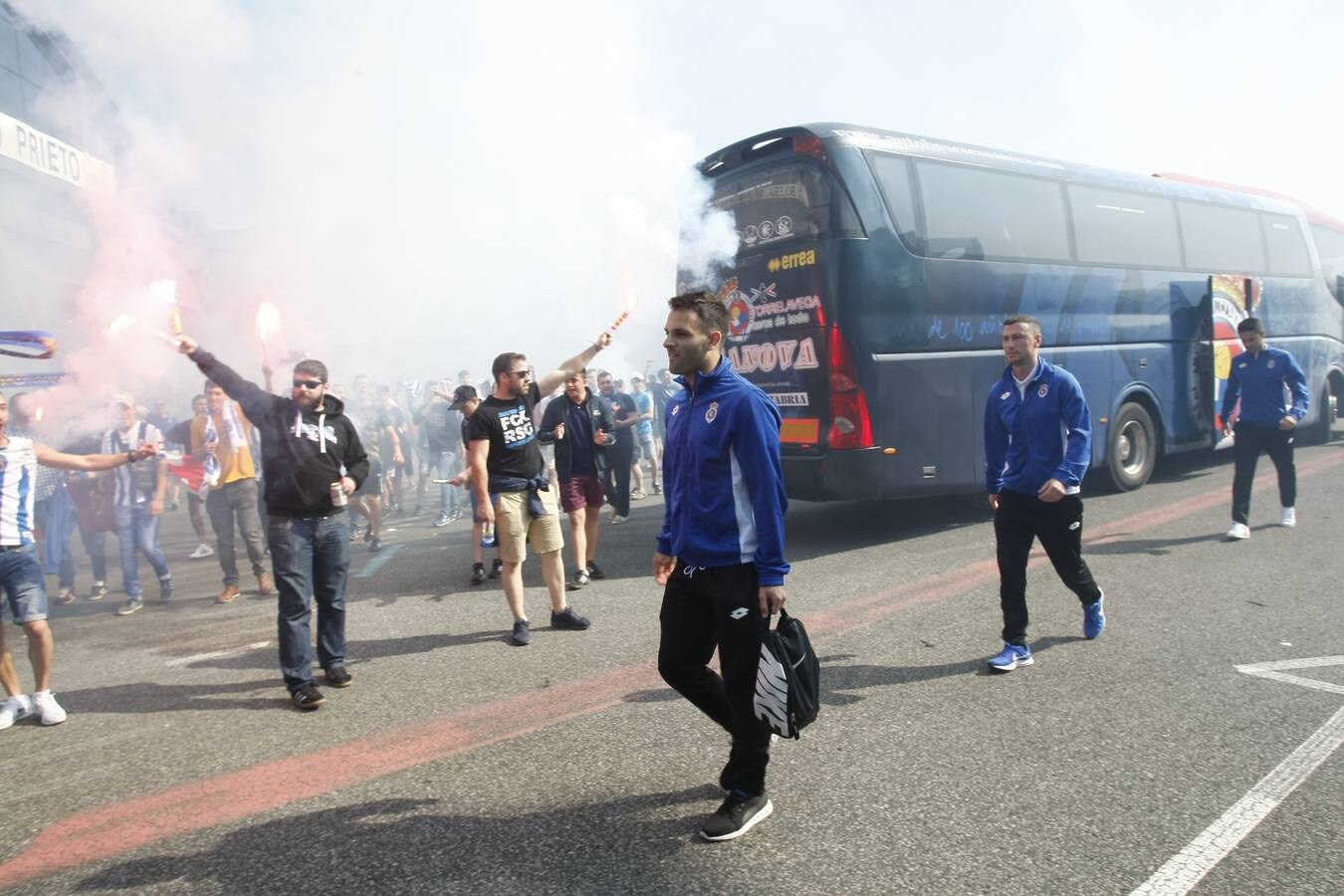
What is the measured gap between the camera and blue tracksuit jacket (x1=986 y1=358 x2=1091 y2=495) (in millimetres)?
4289

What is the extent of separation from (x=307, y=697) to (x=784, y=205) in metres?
5.60

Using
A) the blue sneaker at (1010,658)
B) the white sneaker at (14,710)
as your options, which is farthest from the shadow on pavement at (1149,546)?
the white sneaker at (14,710)

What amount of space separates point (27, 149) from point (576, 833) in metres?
12.1

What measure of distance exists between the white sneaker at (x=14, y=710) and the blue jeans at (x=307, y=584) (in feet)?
4.35

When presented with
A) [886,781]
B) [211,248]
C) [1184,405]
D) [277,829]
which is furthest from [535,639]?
[1184,405]

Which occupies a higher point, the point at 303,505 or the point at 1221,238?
the point at 1221,238

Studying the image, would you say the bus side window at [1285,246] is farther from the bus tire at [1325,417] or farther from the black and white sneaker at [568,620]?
the black and white sneaker at [568,620]

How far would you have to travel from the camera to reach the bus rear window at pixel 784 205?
7.07 metres

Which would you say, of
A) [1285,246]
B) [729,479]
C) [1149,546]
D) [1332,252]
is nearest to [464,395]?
[729,479]

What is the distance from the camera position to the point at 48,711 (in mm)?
4312

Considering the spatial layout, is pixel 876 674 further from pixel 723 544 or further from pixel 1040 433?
A: pixel 723 544

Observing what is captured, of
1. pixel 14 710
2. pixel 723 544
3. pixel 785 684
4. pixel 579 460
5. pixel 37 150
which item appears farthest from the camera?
pixel 37 150

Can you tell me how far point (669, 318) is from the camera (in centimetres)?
295

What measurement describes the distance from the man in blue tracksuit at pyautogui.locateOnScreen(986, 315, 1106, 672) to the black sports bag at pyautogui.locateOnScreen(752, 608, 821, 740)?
1967 mm
